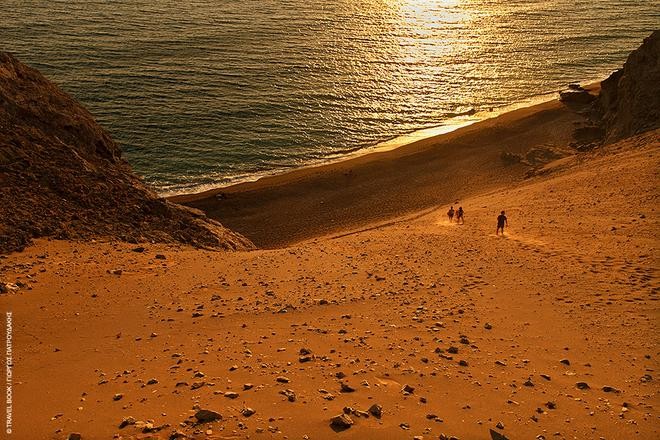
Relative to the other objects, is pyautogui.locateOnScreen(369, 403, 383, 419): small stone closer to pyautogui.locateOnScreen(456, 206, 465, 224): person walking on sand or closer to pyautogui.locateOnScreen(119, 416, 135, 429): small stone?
pyautogui.locateOnScreen(119, 416, 135, 429): small stone

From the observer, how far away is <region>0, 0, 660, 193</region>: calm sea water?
44.8 metres

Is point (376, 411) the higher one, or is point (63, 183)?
point (63, 183)

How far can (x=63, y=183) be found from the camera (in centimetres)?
2009

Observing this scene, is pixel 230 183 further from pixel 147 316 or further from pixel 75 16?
pixel 75 16

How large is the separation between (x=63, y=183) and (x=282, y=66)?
44086 millimetres

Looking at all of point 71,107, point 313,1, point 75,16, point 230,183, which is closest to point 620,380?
point 71,107

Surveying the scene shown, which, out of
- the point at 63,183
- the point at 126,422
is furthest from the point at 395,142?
the point at 126,422

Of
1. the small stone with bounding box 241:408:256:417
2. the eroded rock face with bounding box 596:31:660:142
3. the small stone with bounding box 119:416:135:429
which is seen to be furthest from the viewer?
the eroded rock face with bounding box 596:31:660:142

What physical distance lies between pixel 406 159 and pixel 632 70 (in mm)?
16182

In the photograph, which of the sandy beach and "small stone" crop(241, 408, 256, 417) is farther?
the sandy beach

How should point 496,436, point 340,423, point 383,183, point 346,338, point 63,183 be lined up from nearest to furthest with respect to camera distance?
point 340,423, point 496,436, point 346,338, point 63,183, point 383,183

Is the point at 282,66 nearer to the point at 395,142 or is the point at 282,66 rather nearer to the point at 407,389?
the point at 395,142

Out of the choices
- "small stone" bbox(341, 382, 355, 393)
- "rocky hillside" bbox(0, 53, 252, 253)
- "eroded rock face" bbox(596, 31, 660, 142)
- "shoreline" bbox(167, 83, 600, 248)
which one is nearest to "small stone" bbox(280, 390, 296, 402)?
"small stone" bbox(341, 382, 355, 393)

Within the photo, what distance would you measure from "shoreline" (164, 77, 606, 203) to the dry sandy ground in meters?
17.0
